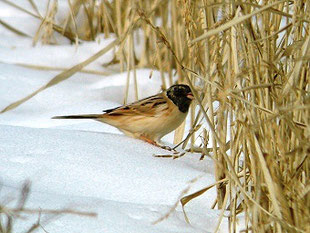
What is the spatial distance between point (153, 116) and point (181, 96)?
18 centimetres

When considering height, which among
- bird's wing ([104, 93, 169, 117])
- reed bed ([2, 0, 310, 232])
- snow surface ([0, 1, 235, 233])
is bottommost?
snow surface ([0, 1, 235, 233])

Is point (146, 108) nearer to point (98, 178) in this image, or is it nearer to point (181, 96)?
point (181, 96)

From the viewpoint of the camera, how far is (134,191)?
9.49ft

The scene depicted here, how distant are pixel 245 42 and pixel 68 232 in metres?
0.76

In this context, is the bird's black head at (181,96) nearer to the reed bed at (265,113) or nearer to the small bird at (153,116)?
the small bird at (153,116)

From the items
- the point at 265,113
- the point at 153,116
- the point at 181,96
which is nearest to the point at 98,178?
the point at 265,113

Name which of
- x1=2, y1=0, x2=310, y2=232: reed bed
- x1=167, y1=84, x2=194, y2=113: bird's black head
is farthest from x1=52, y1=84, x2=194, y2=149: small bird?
x1=2, y1=0, x2=310, y2=232: reed bed

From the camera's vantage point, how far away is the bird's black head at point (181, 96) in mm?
3873

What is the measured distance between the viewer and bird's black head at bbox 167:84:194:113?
387 cm

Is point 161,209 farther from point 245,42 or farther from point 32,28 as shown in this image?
point 32,28

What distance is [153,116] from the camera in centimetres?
387

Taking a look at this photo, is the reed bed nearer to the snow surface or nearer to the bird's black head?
the snow surface

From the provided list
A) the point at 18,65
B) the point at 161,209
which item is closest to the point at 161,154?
the point at 161,209

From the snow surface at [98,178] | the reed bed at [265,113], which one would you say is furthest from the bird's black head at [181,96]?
the reed bed at [265,113]
